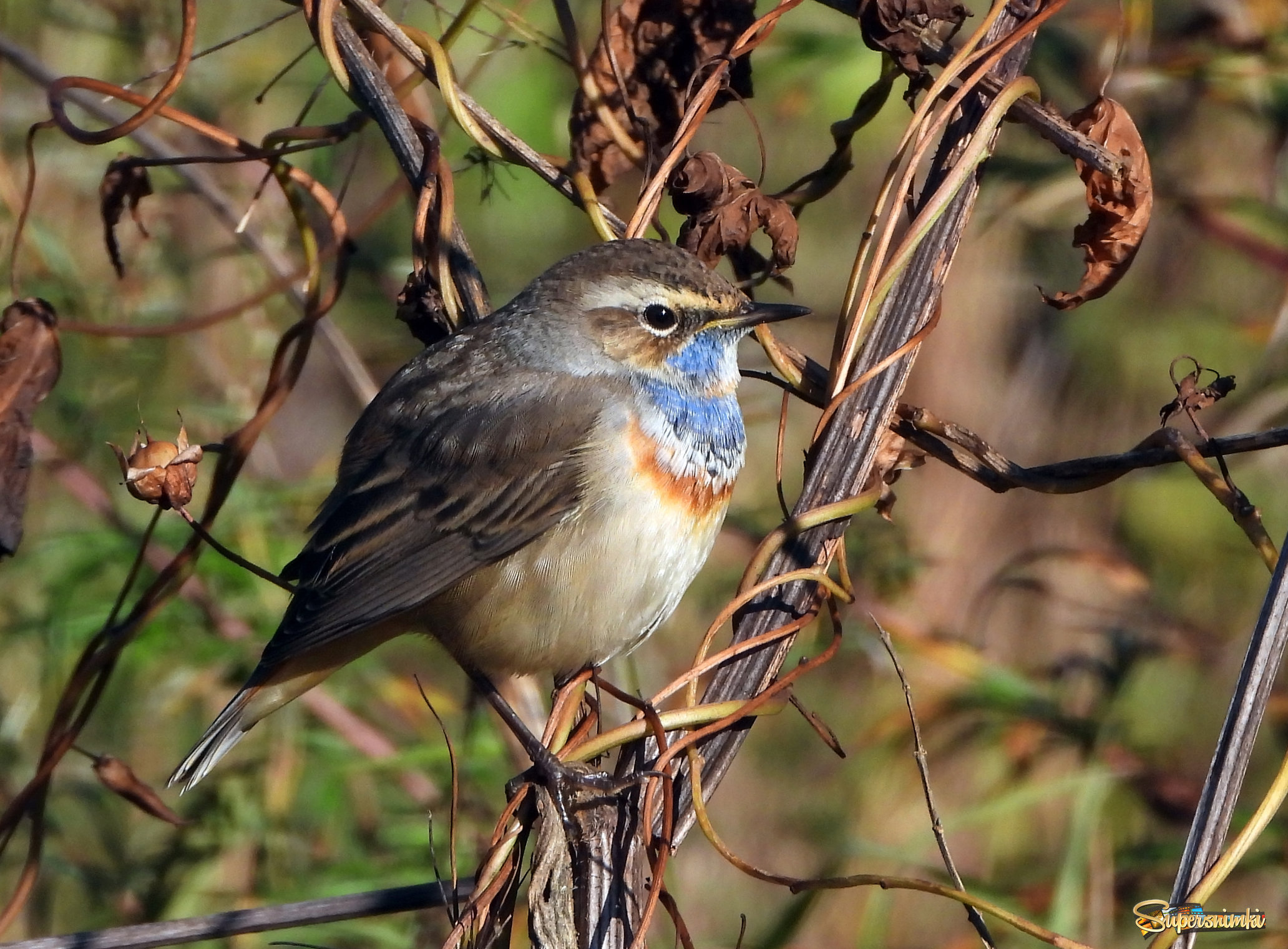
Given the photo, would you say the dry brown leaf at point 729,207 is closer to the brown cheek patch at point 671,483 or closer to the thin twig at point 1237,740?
the brown cheek patch at point 671,483

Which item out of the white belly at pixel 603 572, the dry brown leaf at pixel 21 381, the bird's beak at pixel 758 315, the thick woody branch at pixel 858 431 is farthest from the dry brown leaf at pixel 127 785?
the bird's beak at pixel 758 315

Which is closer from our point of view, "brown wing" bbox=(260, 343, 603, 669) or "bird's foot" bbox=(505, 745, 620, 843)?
"bird's foot" bbox=(505, 745, 620, 843)

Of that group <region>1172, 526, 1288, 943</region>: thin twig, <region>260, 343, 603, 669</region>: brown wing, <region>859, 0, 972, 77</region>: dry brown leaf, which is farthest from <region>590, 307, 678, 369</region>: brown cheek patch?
<region>1172, 526, 1288, 943</region>: thin twig

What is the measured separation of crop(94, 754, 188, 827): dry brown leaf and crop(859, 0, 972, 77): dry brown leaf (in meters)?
2.44

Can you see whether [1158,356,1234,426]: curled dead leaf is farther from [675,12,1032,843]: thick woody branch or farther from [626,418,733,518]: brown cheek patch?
[626,418,733,518]: brown cheek patch

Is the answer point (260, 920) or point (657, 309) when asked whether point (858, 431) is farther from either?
point (260, 920)

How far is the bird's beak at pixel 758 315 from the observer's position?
12.2 feet

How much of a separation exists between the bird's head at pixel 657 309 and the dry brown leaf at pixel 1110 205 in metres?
0.79

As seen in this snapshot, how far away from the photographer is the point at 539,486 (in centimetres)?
386

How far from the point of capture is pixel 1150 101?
6750 mm

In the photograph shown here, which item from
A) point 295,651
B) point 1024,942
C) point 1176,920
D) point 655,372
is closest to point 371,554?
point 295,651

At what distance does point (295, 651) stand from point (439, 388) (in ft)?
2.71

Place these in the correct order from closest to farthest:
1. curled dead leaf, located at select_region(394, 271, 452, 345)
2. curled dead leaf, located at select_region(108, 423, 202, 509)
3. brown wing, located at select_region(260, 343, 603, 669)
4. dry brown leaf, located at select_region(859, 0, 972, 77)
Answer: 1. dry brown leaf, located at select_region(859, 0, 972, 77)
2. curled dead leaf, located at select_region(108, 423, 202, 509)
3. curled dead leaf, located at select_region(394, 271, 452, 345)
4. brown wing, located at select_region(260, 343, 603, 669)

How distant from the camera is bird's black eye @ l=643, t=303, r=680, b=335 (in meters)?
3.93
